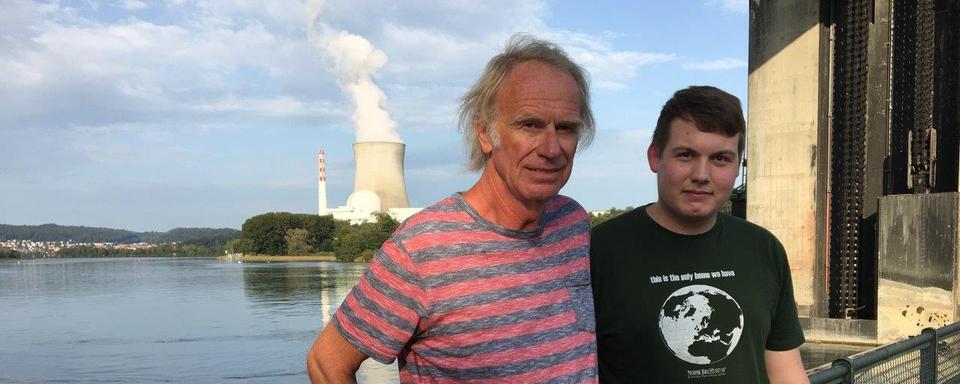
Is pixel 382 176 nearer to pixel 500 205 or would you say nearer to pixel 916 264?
pixel 916 264

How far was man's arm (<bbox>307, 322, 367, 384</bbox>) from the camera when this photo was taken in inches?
61.7

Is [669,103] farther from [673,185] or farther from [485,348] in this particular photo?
[485,348]

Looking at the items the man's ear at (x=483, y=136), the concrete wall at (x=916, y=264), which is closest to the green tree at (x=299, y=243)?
the concrete wall at (x=916, y=264)

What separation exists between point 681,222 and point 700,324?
0.85ft

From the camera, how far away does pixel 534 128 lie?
1606 mm

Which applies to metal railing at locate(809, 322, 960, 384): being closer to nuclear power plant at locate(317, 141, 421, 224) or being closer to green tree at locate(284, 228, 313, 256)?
nuclear power plant at locate(317, 141, 421, 224)

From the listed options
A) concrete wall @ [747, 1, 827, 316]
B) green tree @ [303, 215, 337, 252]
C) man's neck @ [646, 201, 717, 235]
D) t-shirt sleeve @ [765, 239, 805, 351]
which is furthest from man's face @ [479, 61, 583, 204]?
green tree @ [303, 215, 337, 252]

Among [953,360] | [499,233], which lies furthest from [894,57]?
[499,233]

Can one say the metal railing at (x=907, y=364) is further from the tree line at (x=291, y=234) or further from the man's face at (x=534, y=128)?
the tree line at (x=291, y=234)

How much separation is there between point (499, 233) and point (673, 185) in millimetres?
620

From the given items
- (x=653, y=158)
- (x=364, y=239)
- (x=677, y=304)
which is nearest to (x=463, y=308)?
(x=677, y=304)

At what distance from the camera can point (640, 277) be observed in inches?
79.4

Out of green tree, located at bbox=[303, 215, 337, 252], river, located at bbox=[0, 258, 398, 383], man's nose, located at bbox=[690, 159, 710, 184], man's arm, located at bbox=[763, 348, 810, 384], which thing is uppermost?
man's nose, located at bbox=[690, 159, 710, 184]

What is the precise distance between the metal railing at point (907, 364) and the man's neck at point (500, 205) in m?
1.69
